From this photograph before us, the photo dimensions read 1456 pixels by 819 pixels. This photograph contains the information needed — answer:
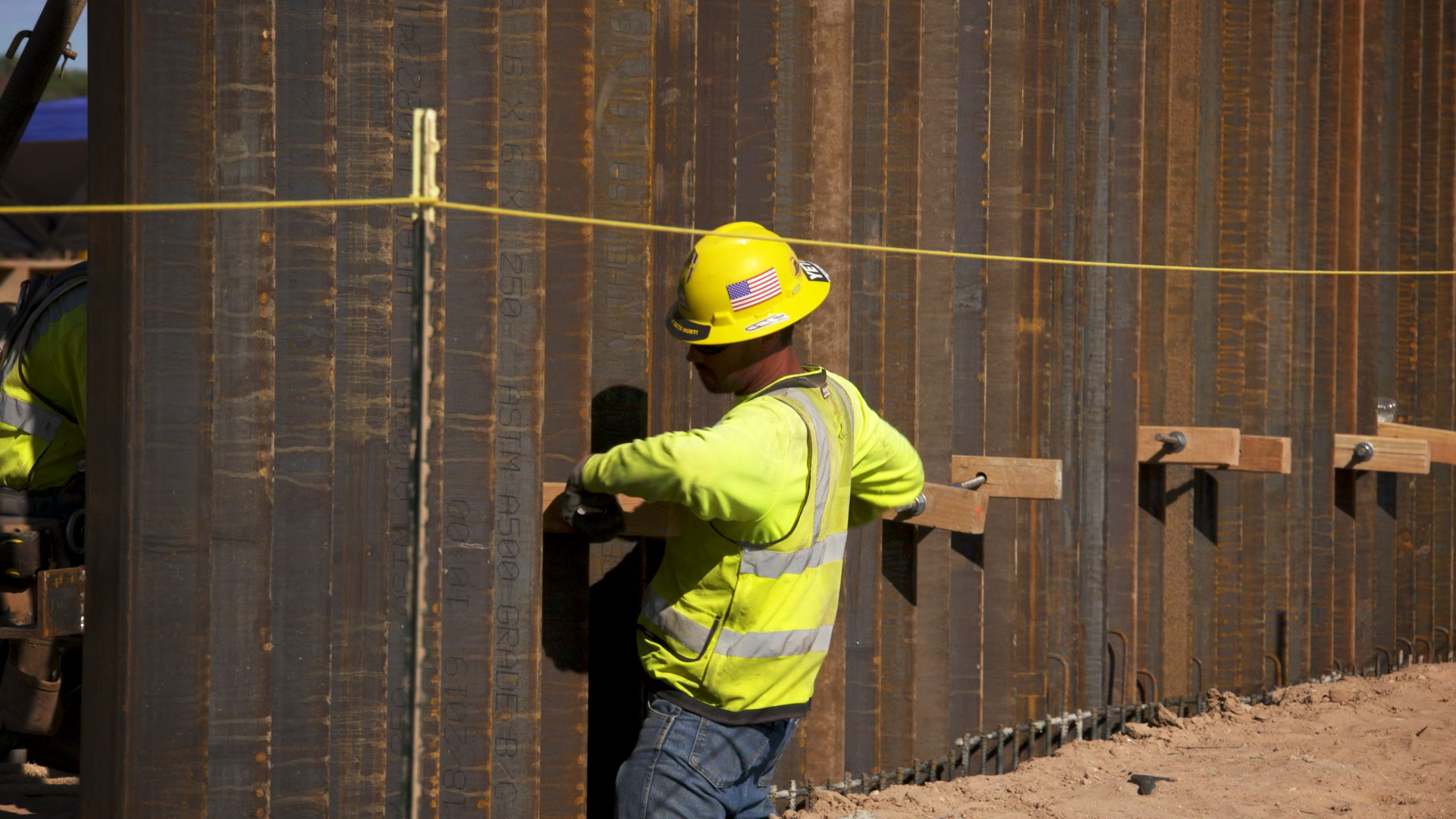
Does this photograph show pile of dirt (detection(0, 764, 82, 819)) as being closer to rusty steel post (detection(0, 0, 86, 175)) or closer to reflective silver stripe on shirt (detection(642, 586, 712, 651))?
rusty steel post (detection(0, 0, 86, 175))

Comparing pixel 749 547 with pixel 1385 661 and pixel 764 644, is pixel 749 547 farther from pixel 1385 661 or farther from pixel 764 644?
pixel 1385 661

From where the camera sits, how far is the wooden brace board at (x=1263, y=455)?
653 cm

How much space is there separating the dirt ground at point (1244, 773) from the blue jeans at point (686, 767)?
1.31 metres

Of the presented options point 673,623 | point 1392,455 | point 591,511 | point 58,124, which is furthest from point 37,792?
point 58,124

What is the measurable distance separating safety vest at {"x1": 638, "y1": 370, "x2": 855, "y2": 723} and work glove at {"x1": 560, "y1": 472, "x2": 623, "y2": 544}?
0.20 meters

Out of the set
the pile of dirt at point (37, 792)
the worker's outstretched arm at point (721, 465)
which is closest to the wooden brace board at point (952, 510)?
the worker's outstretched arm at point (721, 465)

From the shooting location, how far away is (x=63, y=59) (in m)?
5.87

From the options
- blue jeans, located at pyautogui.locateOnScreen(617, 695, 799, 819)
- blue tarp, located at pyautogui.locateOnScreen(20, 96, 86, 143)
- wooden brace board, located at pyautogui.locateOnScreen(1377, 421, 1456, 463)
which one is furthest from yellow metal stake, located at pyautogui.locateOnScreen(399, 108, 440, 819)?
blue tarp, located at pyautogui.locateOnScreen(20, 96, 86, 143)

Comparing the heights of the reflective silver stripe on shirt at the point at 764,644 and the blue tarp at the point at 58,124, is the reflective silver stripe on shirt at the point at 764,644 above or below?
below

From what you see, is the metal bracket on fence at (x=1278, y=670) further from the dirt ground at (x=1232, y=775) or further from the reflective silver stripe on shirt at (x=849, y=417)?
the reflective silver stripe on shirt at (x=849, y=417)

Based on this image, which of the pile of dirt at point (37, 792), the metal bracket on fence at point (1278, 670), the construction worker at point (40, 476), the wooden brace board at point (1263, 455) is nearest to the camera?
the construction worker at point (40, 476)

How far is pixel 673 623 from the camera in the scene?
147 inches

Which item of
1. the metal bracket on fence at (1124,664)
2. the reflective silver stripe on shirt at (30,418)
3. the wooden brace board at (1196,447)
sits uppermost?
the reflective silver stripe on shirt at (30,418)

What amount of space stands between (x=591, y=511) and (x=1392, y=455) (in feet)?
17.1
